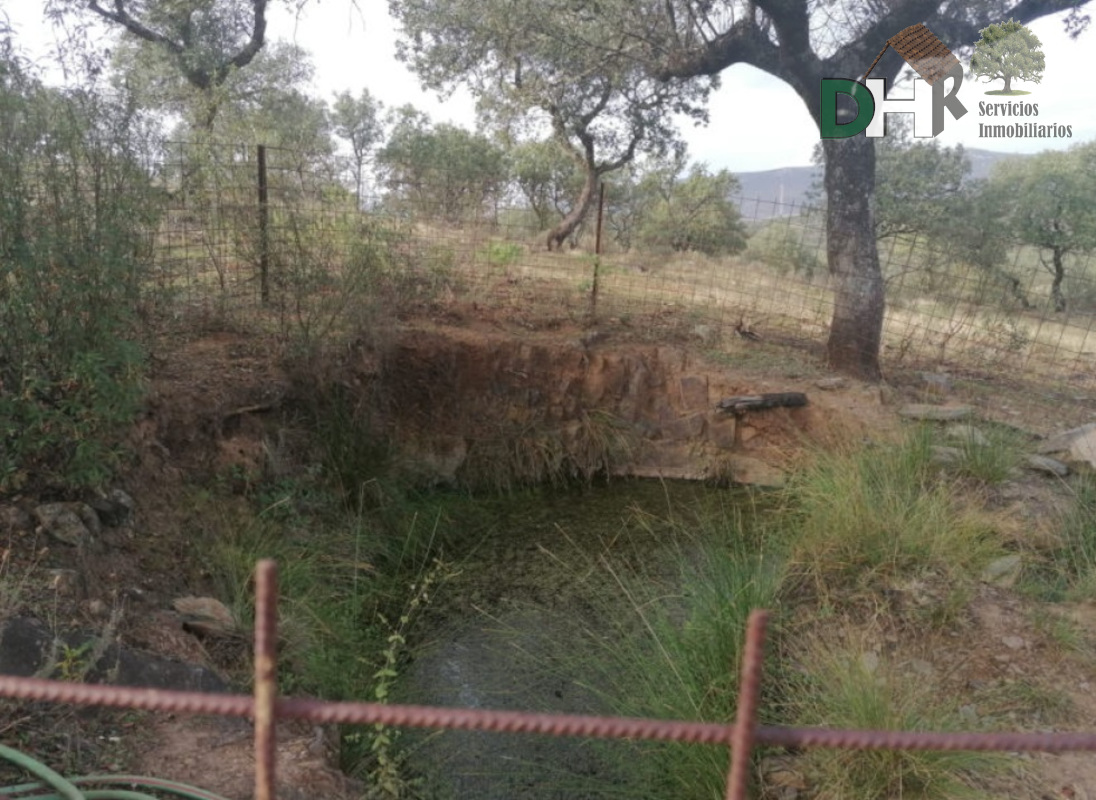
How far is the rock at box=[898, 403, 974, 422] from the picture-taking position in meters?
6.08

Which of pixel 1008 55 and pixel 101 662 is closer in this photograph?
pixel 101 662

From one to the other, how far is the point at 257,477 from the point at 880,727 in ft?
11.8

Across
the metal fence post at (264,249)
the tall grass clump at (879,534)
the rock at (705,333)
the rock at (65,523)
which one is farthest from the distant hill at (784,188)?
the rock at (65,523)

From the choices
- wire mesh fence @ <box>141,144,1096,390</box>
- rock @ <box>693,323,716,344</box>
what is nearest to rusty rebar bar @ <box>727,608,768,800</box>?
wire mesh fence @ <box>141,144,1096,390</box>

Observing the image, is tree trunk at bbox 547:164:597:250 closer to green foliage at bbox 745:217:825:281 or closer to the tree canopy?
the tree canopy

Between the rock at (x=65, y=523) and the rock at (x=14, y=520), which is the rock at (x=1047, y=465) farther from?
the rock at (x=14, y=520)

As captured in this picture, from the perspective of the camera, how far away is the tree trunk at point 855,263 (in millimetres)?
7059

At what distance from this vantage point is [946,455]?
511 centimetres

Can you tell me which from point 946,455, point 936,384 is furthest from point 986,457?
point 936,384

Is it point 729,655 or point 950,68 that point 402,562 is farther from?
point 950,68

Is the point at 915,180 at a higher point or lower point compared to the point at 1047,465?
higher

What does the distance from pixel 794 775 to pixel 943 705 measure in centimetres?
60

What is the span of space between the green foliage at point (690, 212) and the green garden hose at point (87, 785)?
686cm

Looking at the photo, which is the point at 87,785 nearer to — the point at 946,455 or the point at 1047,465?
the point at 946,455
